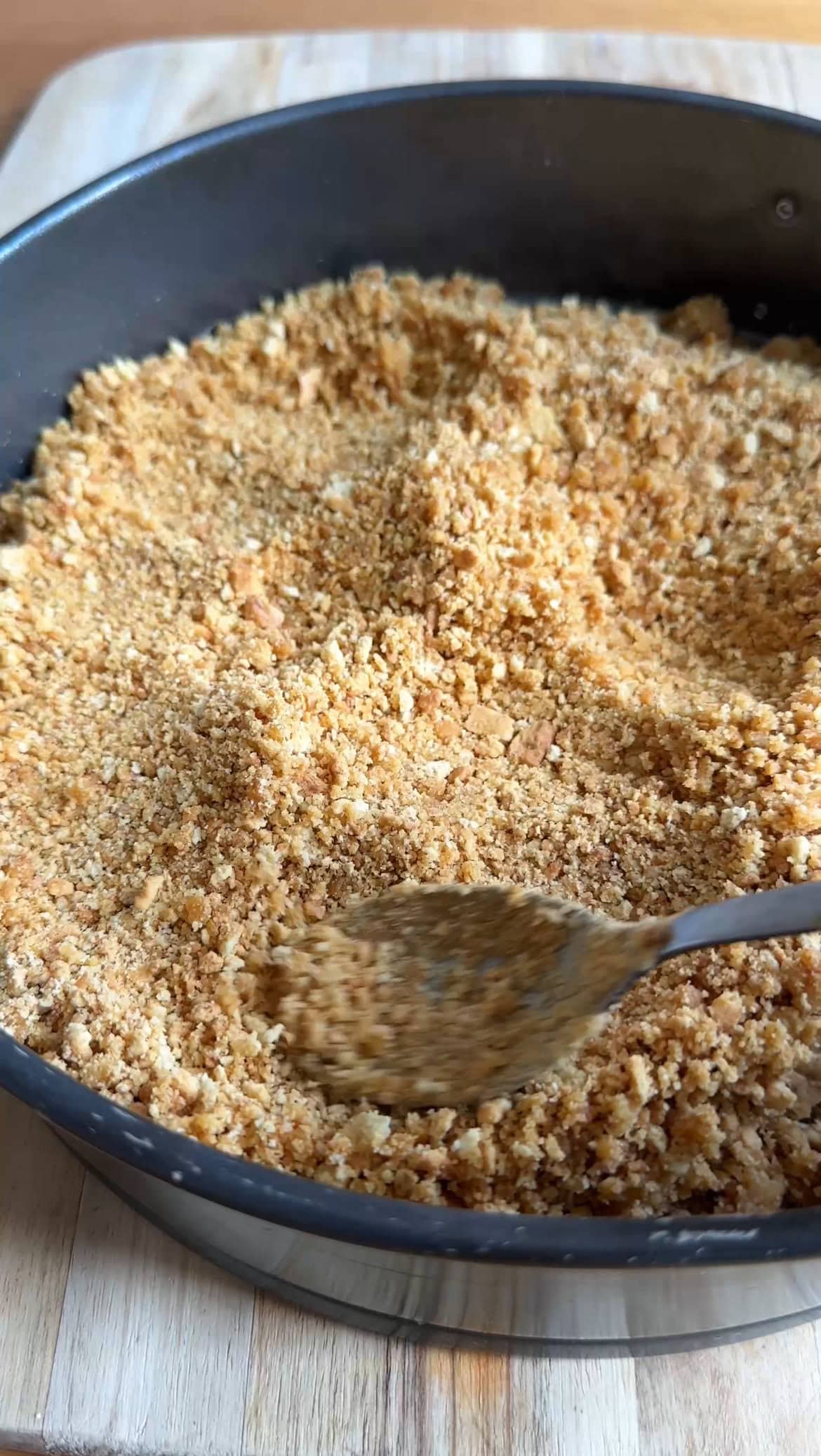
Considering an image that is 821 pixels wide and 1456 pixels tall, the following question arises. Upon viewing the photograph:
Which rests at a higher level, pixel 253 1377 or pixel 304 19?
pixel 304 19

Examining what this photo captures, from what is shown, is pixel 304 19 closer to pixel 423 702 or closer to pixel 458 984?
pixel 423 702

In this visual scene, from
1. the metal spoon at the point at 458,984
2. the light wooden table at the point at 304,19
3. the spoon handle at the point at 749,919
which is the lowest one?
the metal spoon at the point at 458,984

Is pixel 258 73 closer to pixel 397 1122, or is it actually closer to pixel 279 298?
pixel 279 298

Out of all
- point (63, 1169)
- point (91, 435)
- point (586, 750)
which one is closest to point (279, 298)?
point (91, 435)

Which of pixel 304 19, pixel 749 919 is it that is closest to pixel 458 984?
pixel 749 919

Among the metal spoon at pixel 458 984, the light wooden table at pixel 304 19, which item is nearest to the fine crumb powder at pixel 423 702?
the metal spoon at pixel 458 984

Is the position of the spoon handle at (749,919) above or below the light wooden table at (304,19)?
below

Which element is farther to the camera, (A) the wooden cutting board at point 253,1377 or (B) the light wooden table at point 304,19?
(B) the light wooden table at point 304,19

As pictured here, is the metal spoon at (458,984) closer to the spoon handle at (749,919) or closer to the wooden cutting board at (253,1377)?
the spoon handle at (749,919)
